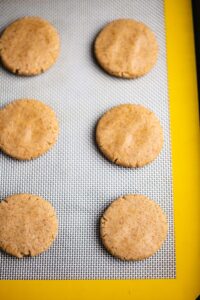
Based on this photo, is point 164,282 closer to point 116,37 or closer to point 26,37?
point 116,37

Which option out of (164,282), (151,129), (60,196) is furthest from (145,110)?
(164,282)

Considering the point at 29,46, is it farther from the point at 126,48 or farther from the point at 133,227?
the point at 133,227

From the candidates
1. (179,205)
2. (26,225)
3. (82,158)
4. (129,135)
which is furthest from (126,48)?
(26,225)

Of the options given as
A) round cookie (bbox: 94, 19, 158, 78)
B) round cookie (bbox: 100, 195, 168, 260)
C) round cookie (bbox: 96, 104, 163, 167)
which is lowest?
round cookie (bbox: 100, 195, 168, 260)

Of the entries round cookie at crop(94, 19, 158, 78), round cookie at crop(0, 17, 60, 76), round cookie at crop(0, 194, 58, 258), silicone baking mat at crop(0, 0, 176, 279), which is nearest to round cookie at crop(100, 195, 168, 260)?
silicone baking mat at crop(0, 0, 176, 279)

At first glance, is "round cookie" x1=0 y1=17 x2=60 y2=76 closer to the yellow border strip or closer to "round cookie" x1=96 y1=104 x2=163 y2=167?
"round cookie" x1=96 y1=104 x2=163 y2=167
